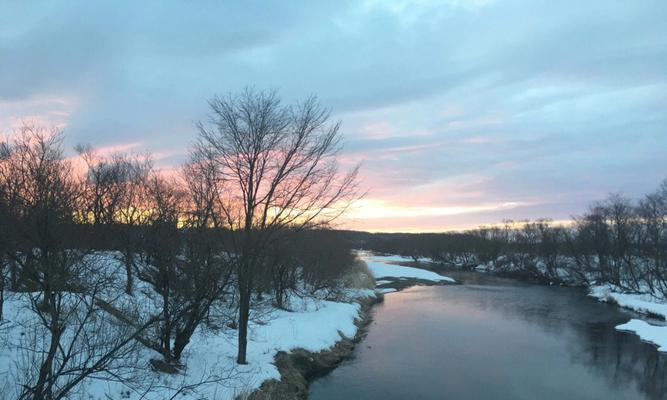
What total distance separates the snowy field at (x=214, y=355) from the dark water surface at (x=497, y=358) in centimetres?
212

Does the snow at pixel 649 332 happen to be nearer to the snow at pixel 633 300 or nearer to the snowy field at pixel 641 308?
the snowy field at pixel 641 308

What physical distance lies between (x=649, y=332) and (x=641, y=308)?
1199 cm

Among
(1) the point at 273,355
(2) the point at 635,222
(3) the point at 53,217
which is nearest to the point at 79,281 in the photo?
(3) the point at 53,217

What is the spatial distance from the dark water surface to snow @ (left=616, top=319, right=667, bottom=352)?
0.73 metres

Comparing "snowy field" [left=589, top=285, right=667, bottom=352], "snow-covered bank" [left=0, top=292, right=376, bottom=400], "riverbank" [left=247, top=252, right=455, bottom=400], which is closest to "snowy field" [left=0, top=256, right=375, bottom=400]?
"snow-covered bank" [left=0, top=292, right=376, bottom=400]

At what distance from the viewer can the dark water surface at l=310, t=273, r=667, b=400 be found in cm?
1692

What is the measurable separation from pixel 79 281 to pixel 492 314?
30.2 metres

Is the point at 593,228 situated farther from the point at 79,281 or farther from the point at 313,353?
the point at 79,281

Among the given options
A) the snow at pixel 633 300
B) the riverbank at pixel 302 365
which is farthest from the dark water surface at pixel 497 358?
the snow at pixel 633 300

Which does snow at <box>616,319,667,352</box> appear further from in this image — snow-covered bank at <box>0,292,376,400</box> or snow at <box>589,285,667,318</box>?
snow-covered bank at <box>0,292,376,400</box>

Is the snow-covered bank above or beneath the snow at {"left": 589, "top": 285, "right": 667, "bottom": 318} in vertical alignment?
above

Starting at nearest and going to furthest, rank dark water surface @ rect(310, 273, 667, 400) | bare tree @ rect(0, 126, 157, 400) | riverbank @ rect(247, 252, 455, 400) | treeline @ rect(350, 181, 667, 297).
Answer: bare tree @ rect(0, 126, 157, 400), riverbank @ rect(247, 252, 455, 400), dark water surface @ rect(310, 273, 667, 400), treeline @ rect(350, 181, 667, 297)

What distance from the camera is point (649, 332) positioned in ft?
88.3

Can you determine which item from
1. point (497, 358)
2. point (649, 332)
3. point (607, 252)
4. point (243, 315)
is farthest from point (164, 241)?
point (607, 252)
